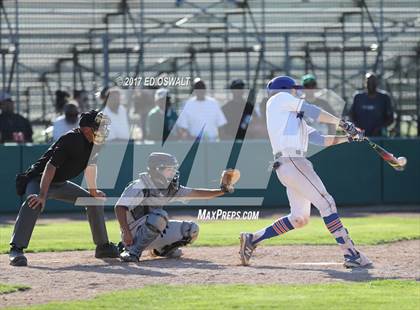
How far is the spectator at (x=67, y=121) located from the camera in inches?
706

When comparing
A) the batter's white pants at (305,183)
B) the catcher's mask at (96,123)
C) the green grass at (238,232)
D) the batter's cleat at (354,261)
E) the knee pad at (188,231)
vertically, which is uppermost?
the catcher's mask at (96,123)

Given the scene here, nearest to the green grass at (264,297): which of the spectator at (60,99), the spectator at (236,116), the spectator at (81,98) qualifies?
the spectator at (236,116)

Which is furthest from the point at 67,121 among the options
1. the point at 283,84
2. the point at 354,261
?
the point at 354,261

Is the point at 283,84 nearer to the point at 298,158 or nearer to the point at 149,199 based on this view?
the point at 298,158

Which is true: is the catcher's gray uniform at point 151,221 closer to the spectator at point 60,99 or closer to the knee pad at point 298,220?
the knee pad at point 298,220

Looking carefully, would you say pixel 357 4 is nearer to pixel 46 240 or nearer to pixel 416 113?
pixel 416 113

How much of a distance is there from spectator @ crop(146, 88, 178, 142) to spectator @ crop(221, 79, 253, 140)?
3.20ft

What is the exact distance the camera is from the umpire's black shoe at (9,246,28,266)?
1135 centimetres

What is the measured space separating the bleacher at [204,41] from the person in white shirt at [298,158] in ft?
29.8

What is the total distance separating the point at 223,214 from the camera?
1850 cm

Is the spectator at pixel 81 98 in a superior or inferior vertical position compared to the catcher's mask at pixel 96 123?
inferior

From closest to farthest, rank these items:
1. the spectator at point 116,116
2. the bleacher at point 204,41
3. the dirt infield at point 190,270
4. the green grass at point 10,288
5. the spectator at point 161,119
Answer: the green grass at point 10,288 → the dirt infield at point 190,270 → the spectator at point 116,116 → the spectator at point 161,119 → the bleacher at point 204,41

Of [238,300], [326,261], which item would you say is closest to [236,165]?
[326,261]

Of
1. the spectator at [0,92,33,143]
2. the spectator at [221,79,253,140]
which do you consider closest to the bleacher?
the spectator at [221,79,253,140]
